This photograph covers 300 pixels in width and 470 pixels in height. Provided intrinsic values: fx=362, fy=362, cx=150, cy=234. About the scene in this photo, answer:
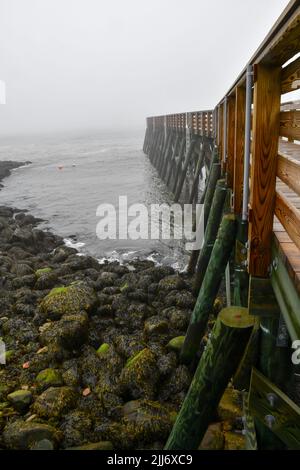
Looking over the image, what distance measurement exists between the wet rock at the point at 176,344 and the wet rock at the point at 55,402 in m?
1.62

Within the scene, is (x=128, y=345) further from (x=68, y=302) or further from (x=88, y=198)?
(x=88, y=198)

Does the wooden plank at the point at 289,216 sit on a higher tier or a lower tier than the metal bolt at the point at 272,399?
higher

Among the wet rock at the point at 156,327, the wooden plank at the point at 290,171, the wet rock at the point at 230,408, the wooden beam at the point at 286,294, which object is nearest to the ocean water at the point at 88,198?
the wet rock at the point at 156,327

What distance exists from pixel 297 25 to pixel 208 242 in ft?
15.3

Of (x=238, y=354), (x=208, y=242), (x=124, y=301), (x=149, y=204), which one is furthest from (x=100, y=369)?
(x=149, y=204)

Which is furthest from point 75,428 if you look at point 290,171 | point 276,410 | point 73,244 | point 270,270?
point 73,244

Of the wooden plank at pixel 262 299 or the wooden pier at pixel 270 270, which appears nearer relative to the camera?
the wooden pier at pixel 270 270

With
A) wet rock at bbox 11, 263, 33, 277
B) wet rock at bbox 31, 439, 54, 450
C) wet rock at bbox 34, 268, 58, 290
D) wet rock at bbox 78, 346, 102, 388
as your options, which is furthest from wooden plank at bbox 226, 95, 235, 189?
wet rock at bbox 11, 263, 33, 277

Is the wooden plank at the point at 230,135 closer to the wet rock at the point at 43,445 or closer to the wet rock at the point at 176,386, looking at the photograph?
the wet rock at the point at 176,386

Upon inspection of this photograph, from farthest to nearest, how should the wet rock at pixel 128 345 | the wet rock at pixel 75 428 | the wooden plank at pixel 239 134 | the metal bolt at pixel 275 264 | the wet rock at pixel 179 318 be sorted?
the wet rock at pixel 179 318 < the wet rock at pixel 128 345 < the wet rock at pixel 75 428 < the wooden plank at pixel 239 134 < the metal bolt at pixel 275 264

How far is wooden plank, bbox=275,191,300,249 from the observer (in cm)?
202

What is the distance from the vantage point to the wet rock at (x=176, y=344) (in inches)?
219

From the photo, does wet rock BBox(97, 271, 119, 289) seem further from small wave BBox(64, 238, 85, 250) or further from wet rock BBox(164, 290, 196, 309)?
small wave BBox(64, 238, 85, 250)

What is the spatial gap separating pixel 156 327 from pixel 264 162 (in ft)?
14.0
